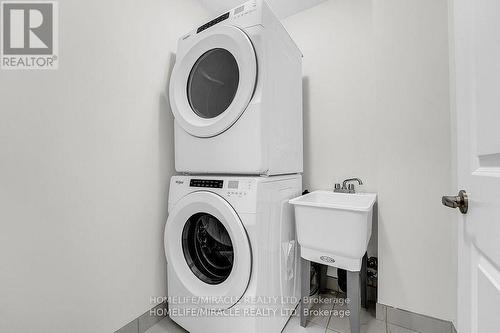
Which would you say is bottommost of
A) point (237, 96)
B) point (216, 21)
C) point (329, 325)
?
point (329, 325)

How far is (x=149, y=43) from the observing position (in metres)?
1.31

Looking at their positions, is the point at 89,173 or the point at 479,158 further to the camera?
the point at 89,173

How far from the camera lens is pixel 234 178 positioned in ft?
3.54

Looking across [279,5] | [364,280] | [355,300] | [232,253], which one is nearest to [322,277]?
[364,280]

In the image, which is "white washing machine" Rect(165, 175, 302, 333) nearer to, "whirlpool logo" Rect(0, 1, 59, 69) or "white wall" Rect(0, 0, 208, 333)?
"white wall" Rect(0, 0, 208, 333)

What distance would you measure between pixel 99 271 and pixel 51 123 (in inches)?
27.6

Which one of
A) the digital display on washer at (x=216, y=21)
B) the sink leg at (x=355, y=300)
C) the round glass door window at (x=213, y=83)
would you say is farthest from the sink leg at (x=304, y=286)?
the digital display on washer at (x=216, y=21)

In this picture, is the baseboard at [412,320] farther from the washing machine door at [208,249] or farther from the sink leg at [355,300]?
the washing machine door at [208,249]

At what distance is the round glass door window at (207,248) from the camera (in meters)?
1.21

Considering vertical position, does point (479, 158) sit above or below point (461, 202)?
above

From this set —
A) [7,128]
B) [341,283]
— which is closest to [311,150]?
[341,283]

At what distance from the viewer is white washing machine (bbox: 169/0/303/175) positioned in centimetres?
104

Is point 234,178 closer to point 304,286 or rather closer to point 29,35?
point 304,286

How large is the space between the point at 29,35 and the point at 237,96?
872 mm
